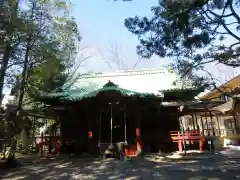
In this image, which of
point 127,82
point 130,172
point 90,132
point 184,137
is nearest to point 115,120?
point 90,132

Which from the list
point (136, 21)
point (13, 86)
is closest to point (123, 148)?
point (13, 86)

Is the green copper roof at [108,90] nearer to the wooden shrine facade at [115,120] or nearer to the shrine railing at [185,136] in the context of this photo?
the wooden shrine facade at [115,120]

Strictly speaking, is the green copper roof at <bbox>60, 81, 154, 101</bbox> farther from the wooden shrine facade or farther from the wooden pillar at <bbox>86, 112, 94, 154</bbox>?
the wooden pillar at <bbox>86, 112, 94, 154</bbox>

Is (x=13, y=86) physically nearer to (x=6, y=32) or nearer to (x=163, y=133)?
(x=6, y=32)

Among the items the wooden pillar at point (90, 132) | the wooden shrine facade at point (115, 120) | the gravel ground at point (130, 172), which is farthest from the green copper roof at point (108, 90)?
the gravel ground at point (130, 172)

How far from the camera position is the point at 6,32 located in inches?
349

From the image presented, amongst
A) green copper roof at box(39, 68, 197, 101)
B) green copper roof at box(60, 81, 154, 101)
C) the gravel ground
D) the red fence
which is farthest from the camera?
green copper roof at box(39, 68, 197, 101)

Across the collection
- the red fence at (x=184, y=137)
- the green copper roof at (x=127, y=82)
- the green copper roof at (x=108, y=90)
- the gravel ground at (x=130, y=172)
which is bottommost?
the gravel ground at (x=130, y=172)

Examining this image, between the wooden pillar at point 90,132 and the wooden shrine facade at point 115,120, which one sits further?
the wooden pillar at point 90,132

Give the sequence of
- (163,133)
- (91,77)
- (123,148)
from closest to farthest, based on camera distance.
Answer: (123,148) < (163,133) < (91,77)

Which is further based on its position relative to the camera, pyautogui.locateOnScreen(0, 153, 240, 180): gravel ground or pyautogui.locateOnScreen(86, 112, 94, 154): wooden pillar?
pyautogui.locateOnScreen(86, 112, 94, 154): wooden pillar

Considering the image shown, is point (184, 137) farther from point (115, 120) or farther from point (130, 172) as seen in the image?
point (130, 172)

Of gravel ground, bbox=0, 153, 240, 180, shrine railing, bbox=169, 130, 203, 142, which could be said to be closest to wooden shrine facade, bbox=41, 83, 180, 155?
shrine railing, bbox=169, 130, 203, 142

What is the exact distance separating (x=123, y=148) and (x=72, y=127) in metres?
4.39
